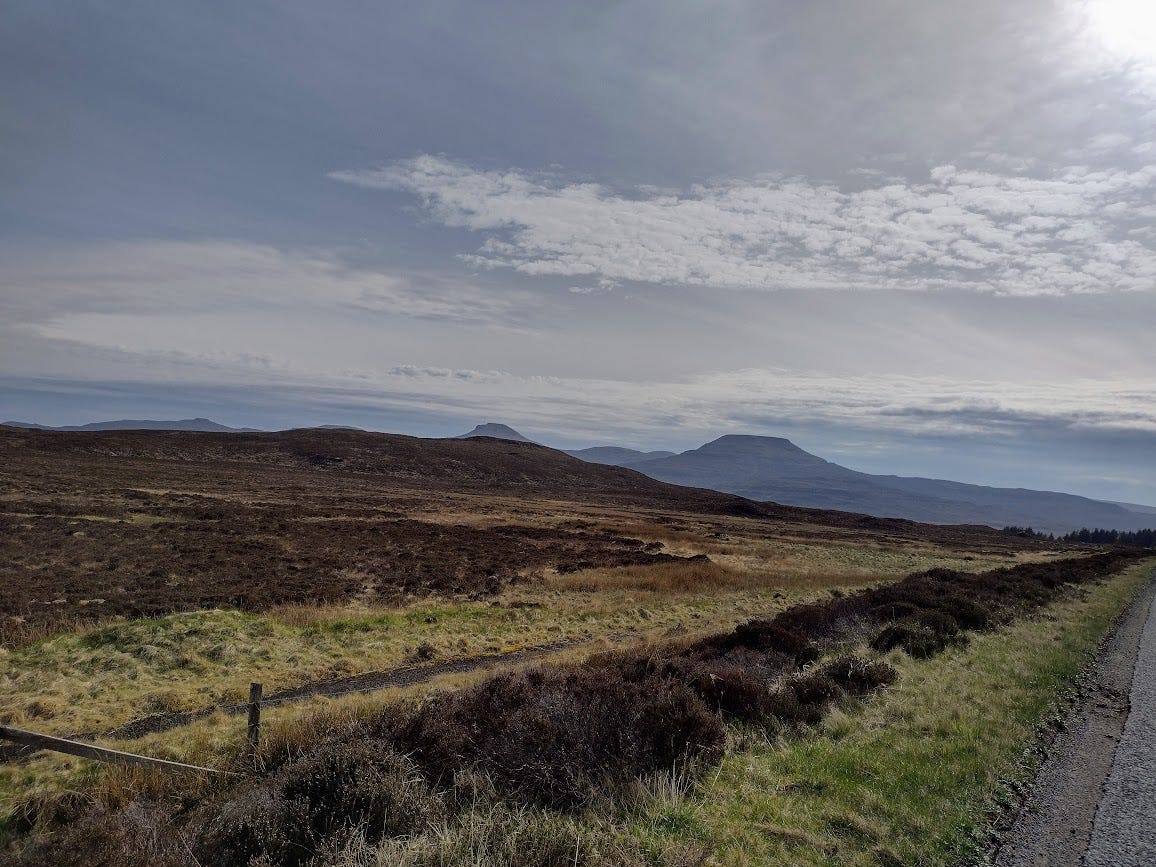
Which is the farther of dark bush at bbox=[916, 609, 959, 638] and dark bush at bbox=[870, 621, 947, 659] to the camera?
dark bush at bbox=[916, 609, 959, 638]

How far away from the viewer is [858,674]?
1110cm

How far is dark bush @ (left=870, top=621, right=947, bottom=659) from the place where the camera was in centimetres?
1377

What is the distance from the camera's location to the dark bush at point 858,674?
34.9ft

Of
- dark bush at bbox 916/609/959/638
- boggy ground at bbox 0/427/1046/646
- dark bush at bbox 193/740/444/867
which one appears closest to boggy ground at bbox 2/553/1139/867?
dark bush at bbox 193/740/444/867

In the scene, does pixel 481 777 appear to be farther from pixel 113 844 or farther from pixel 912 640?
pixel 912 640

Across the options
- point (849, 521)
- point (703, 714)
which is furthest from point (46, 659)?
point (849, 521)

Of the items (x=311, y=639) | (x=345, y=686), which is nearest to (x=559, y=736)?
(x=345, y=686)

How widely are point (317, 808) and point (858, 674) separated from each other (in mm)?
9542

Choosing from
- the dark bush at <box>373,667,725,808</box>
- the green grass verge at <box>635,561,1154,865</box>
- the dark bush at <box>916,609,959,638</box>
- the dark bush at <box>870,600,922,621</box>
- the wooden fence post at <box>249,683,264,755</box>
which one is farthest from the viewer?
the dark bush at <box>870,600,922,621</box>

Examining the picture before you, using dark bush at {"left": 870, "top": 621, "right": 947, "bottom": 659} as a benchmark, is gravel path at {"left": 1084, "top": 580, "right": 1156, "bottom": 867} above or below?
above

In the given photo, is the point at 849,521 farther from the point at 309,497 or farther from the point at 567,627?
the point at 567,627

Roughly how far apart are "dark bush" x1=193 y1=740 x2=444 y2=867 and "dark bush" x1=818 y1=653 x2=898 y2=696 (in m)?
7.78

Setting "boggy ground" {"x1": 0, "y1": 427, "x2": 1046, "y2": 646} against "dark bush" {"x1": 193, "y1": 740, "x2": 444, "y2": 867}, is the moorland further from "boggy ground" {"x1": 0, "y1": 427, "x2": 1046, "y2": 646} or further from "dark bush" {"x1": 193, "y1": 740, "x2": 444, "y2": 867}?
"boggy ground" {"x1": 0, "y1": 427, "x2": 1046, "y2": 646}

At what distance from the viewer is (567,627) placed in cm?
2045
